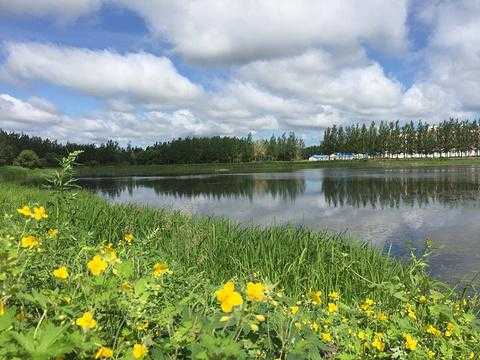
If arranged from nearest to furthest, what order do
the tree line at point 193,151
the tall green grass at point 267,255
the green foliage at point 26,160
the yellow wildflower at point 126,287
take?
the yellow wildflower at point 126,287 → the tall green grass at point 267,255 → the green foliage at point 26,160 → the tree line at point 193,151

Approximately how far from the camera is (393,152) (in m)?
148

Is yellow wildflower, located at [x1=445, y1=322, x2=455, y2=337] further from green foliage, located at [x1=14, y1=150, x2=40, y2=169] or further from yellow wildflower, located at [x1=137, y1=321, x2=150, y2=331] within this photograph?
green foliage, located at [x1=14, y1=150, x2=40, y2=169]

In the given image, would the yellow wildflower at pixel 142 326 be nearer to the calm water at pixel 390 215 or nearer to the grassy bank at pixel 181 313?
the grassy bank at pixel 181 313

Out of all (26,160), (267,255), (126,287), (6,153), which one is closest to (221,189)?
(267,255)

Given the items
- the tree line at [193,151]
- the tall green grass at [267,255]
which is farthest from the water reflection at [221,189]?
the tree line at [193,151]

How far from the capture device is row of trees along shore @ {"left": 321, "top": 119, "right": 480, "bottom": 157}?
141625 millimetres

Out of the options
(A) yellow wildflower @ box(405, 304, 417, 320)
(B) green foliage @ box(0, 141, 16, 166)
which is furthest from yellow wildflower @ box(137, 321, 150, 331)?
(B) green foliage @ box(0, 141, 16, 166)

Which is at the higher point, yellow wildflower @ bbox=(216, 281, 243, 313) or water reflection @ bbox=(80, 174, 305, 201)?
yellow wildflower @ bbox=(216, 281, 243, 313)

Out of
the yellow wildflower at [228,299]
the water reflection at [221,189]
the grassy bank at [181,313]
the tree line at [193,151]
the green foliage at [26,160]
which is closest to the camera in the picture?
the yellow wildflower at [228,299]

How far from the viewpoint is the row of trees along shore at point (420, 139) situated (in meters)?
142

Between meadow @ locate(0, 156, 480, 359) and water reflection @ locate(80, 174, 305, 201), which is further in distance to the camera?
water reflection @ locate(80, 174, 305, 201)

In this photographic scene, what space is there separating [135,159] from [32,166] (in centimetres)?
6401

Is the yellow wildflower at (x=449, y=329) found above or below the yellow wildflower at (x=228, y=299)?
below

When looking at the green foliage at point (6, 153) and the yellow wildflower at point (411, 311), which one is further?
the green foliage at point (6, 153)
